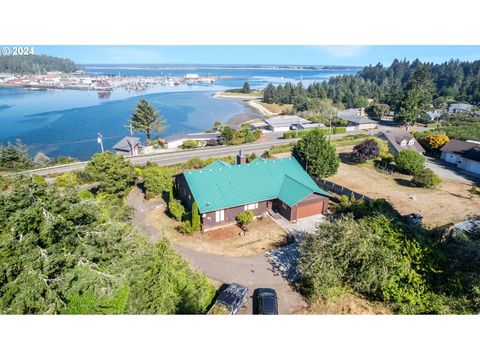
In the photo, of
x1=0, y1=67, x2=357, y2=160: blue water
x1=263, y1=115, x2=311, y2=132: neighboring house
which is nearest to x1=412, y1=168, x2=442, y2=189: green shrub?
x1=263, y1=115, x2=311, y2=132: neighboring house

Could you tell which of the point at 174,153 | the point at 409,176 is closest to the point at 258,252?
the point at 409,176

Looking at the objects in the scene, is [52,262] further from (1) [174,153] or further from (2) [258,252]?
(1) [174,153]

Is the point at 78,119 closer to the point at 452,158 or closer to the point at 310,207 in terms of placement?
the point at 310,207

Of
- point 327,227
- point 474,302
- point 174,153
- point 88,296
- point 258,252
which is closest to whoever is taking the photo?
point 88,296

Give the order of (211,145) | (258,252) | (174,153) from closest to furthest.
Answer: (258,252)
(174,153)
(211,145)

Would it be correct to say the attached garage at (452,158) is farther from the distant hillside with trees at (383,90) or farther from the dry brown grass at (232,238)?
the distant hillside with trees at (383,90)

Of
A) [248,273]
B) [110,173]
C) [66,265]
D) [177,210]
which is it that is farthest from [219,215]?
[66,265]

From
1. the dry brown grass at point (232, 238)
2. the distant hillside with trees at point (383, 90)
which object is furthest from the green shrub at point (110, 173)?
the distant hillside with trees at point (383, 90)
